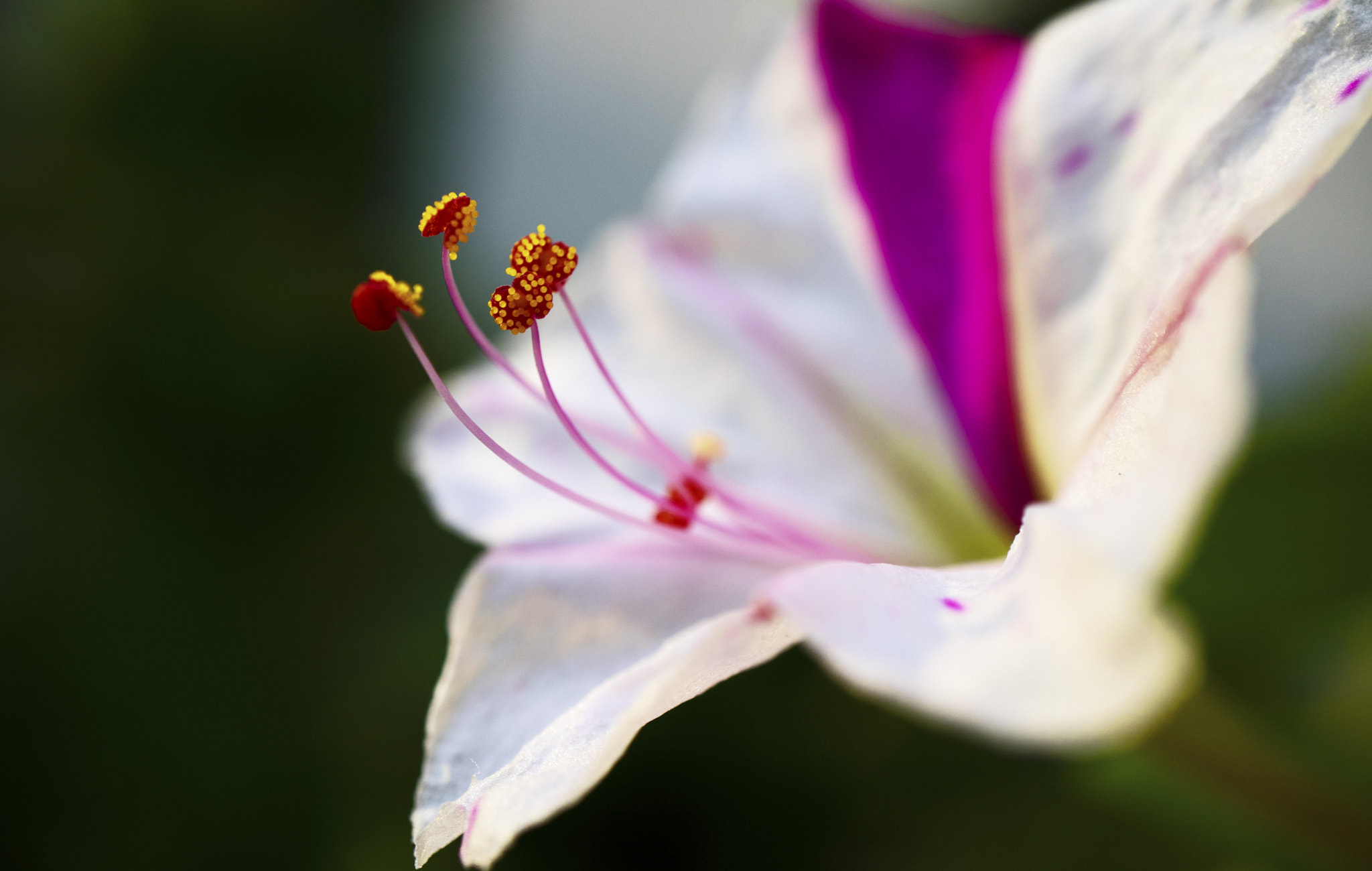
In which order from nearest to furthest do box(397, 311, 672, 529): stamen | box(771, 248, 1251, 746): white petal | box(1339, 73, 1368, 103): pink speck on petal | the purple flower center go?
1. box(771, 248, 1251, 746): white petal
2. box(1339, 73, 1368, 103): pink speck on petal
3. box(397, 311, 672, 529): stamen
4. the purple flower center

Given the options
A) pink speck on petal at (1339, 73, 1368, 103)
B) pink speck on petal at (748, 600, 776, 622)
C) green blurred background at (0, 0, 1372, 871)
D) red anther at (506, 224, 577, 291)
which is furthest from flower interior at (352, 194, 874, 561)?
green blurred background at (0, 0, 1372, 871)

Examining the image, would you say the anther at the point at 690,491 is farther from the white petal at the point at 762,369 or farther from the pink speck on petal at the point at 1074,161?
the pink speck on petal at the point at 1074,161

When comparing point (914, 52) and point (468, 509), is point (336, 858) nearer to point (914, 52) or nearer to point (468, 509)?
point (468, 509)

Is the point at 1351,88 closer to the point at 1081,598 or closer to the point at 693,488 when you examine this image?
the point at 1081,598

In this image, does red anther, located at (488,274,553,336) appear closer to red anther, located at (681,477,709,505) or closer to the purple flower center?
red anther, located at (681,477,709,505)

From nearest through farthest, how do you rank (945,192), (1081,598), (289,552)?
(1081,598) < (945,192) < (289,552)

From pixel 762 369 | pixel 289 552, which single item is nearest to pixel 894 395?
pixel 762 369
